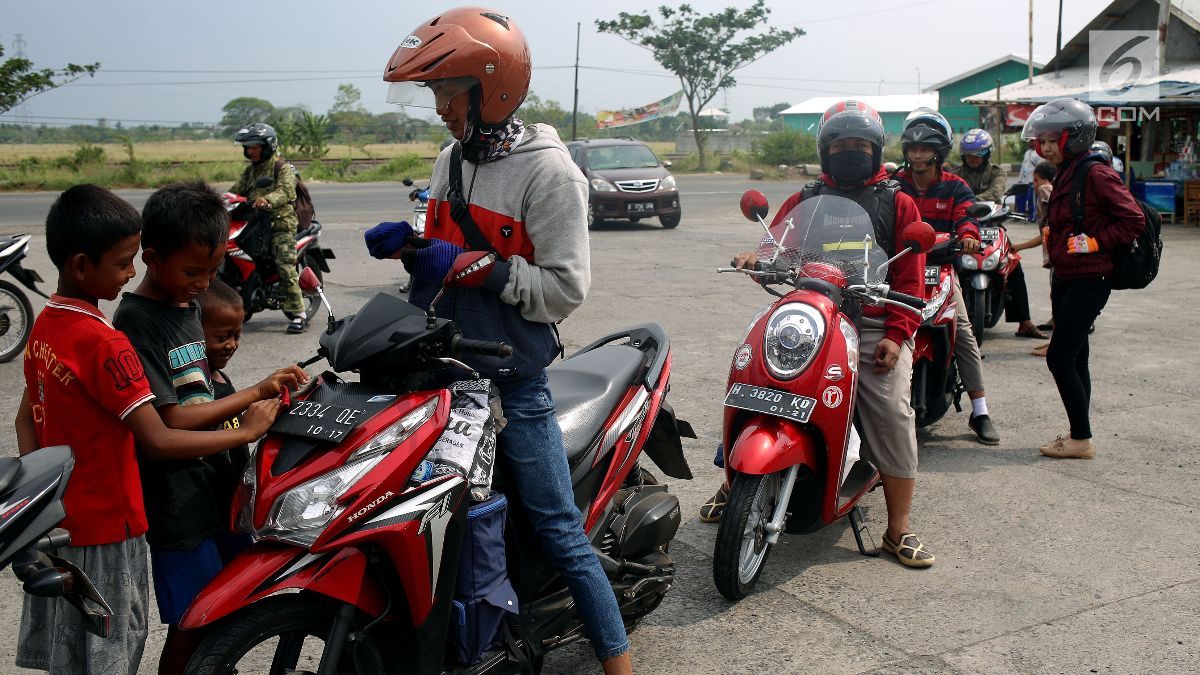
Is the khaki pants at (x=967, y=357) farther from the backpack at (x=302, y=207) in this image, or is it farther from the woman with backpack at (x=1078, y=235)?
the backpack at (x=302, y=207)

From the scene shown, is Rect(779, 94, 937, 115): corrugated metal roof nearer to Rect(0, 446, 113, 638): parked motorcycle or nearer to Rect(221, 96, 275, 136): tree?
Rect(221, 96, 275, 136): tree

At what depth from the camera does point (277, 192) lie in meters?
9.12

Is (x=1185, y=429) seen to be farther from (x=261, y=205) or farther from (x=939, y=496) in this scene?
(x=261, y=205)

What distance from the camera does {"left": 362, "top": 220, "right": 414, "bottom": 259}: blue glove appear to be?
282cm

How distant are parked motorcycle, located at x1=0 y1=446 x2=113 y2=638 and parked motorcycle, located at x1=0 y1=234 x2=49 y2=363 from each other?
21.4 ft

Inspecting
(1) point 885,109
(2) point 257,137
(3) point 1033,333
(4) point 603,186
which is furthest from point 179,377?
(1) point 885,109

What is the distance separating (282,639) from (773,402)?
2.08 m

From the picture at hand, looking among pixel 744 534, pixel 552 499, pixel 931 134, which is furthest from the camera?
pixel 931 134

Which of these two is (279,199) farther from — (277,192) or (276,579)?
(276,579)

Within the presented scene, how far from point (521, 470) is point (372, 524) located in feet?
1.88

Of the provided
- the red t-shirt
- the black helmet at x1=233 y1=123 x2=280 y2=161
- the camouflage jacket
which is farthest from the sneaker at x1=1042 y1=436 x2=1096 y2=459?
the black helmet at x1=233 y1=123 x2=280 y2=161

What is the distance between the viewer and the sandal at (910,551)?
4461 millimetres

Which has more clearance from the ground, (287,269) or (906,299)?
(906,299)

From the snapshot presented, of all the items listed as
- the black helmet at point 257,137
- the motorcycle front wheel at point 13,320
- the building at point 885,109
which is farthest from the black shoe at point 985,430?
the building at point 885,109
